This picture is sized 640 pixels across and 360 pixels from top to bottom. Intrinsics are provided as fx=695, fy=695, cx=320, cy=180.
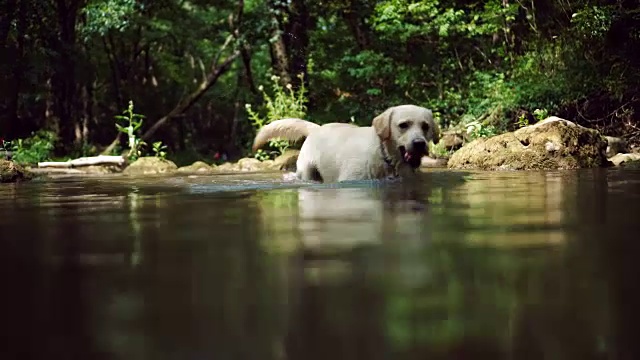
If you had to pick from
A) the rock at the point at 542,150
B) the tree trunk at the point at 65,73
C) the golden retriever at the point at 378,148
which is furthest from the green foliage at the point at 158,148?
the golden retriever at the point at 378,148

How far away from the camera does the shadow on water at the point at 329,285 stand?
40.1 inches

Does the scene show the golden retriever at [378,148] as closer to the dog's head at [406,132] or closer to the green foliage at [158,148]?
the dog's head at [406,132]

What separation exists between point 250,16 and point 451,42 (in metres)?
5.09

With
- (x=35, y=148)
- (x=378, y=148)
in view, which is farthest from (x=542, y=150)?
(x=35, y=148)

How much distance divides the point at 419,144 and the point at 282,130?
5.46 feet

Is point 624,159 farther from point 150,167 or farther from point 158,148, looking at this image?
point 158,148

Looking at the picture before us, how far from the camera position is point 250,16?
57.7 feet

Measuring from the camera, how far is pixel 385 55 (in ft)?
59.0

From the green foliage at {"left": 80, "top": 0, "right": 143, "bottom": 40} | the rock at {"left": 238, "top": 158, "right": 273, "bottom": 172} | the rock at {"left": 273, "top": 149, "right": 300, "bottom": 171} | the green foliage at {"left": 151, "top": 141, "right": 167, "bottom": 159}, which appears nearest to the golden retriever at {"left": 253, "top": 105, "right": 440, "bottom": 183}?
the rock at {"left": 273, "top": 149, "right": 300, "bottom": 171}

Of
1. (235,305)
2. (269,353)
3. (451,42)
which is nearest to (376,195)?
(235,305)

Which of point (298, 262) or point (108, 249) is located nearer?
point (298, 262)

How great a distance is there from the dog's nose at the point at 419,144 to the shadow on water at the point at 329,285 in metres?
2.34

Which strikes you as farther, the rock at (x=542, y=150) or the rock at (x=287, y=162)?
the rock at (x=287, y=162)

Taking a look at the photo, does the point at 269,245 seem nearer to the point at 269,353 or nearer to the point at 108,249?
the point at 108,249
